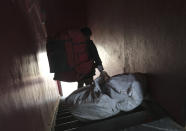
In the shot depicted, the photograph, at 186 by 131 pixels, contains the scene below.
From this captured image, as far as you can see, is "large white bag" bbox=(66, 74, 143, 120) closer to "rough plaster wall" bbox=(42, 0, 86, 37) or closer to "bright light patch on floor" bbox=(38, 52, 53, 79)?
"bright light patch on floor" bbox=(38, 52, 53, 79)

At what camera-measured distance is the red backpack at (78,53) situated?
2.19 m

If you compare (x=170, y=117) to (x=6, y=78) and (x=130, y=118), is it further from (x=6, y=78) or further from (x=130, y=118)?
(x=6, y=78)

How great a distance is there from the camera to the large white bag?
1.05 metres

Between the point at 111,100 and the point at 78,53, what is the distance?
130 centimetres

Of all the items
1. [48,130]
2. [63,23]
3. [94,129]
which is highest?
[63,23]

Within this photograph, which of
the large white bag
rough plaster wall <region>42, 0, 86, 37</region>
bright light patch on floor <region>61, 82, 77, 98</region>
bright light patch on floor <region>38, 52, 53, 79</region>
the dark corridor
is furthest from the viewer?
bright light patch on floor <region>61, 82, 77, 98</region>

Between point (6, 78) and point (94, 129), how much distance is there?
2.43 ft

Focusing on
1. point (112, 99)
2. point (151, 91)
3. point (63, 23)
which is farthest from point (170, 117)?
point (63, 23)

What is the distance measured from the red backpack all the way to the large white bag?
3.86ft

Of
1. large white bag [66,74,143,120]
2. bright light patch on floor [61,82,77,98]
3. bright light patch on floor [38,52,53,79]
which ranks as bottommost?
bright light patch on floor [61,82,77,98]

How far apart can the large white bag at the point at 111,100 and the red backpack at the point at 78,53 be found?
1177mm

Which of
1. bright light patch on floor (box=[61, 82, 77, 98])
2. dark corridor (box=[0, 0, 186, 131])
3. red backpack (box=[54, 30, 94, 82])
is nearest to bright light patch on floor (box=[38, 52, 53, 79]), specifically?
red backpack (box=[54, 30, 94, 82])

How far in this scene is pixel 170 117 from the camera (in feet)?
2.94

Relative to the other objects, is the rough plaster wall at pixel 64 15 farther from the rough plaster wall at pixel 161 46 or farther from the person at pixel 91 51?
the rough plaster wall at pixel 161 46
